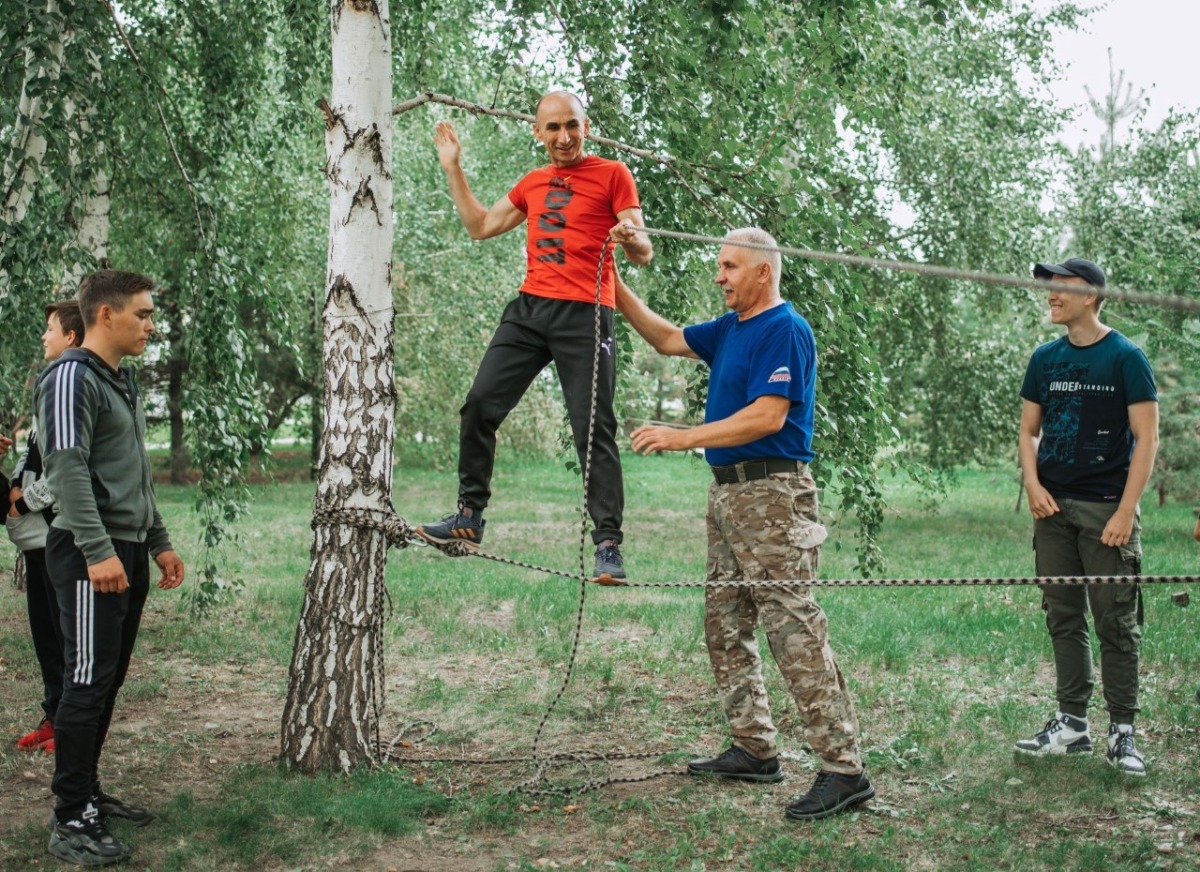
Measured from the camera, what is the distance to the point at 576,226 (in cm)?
418

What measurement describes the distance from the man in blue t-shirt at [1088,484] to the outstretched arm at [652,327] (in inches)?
58.3

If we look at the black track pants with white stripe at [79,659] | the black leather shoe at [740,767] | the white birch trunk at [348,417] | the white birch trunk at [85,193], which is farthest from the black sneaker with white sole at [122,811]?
the white birch trunk at [85,193]

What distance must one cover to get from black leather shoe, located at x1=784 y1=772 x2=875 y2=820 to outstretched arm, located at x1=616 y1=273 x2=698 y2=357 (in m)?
1.70

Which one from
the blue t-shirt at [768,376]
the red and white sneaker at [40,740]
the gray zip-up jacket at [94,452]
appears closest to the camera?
the gray zip-up jacket at [94,452]

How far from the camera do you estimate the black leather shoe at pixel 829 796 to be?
4043 millimetres

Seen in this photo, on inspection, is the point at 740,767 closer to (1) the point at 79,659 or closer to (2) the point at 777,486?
(2) the point at 777,486

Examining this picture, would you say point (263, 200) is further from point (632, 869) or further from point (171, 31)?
point (632, 869)

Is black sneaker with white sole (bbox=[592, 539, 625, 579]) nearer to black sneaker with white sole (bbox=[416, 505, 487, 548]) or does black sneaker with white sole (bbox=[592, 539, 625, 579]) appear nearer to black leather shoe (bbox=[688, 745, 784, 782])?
black sneaker with white sole (bbox=[416, 505, 487, 548])

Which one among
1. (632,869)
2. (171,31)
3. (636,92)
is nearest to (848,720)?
(632,869)

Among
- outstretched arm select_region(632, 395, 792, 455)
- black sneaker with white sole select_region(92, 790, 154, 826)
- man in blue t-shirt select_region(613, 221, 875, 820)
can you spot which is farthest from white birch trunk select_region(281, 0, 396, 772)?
outstretched arm select_region(632, 395, 792, 455)

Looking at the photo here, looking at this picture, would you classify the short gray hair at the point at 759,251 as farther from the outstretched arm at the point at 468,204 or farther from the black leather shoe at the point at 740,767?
the black leather shoe at the point at 740,767

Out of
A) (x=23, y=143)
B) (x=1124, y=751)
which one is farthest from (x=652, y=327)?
(x=23, y=143)

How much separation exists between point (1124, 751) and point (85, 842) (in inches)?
153

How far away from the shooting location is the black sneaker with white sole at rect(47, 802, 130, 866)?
3623mm
